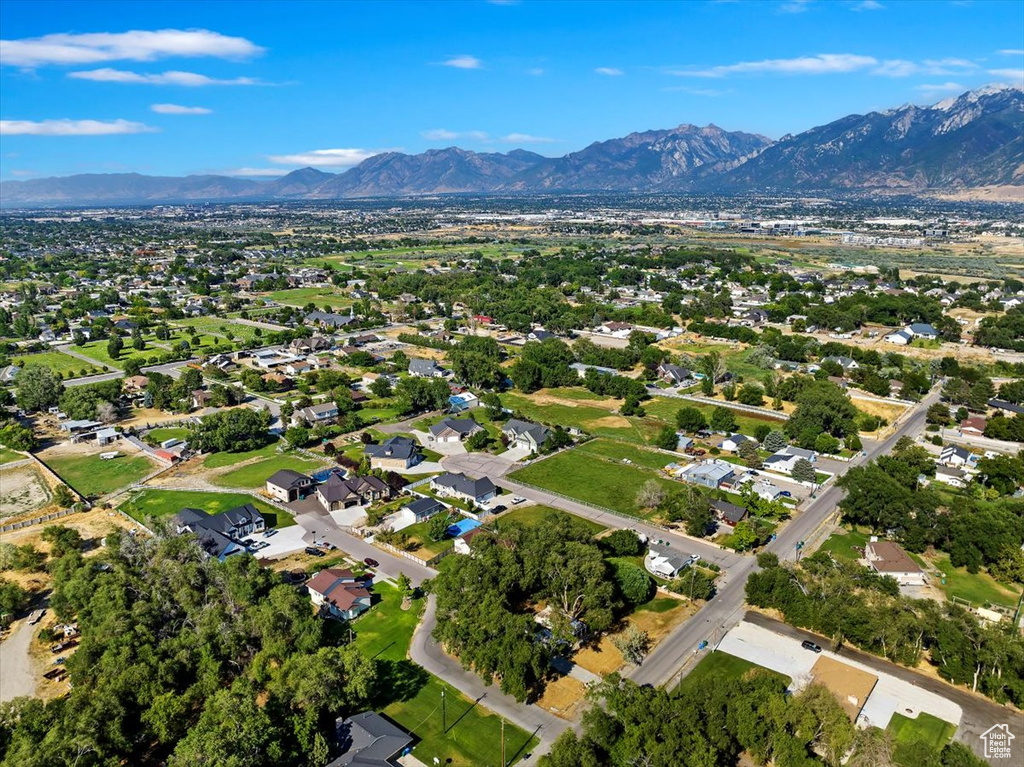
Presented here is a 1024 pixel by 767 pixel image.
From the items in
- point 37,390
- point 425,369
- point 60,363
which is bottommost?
point 425,369

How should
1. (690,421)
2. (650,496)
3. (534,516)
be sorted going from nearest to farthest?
(534,516) < (650,496) < (690,421)

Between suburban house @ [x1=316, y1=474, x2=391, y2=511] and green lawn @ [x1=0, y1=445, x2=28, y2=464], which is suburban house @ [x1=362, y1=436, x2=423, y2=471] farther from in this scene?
green lawn @ [x1=0, y1=445, x2=28, y2=464]

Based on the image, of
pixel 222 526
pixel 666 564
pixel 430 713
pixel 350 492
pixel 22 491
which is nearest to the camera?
pixel 430 713

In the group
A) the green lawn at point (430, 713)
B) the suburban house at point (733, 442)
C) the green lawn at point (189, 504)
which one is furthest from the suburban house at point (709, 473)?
the green lawn at point (189, 504)

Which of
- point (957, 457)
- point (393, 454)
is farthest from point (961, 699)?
point (393, 454)

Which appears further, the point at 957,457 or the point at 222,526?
the point at 957,457

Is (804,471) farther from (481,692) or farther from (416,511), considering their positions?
(481,692)

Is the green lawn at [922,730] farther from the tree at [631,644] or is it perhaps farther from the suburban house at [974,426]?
the suburban house at [974,426]

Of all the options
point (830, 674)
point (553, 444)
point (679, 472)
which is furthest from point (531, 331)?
point (830, 674)
